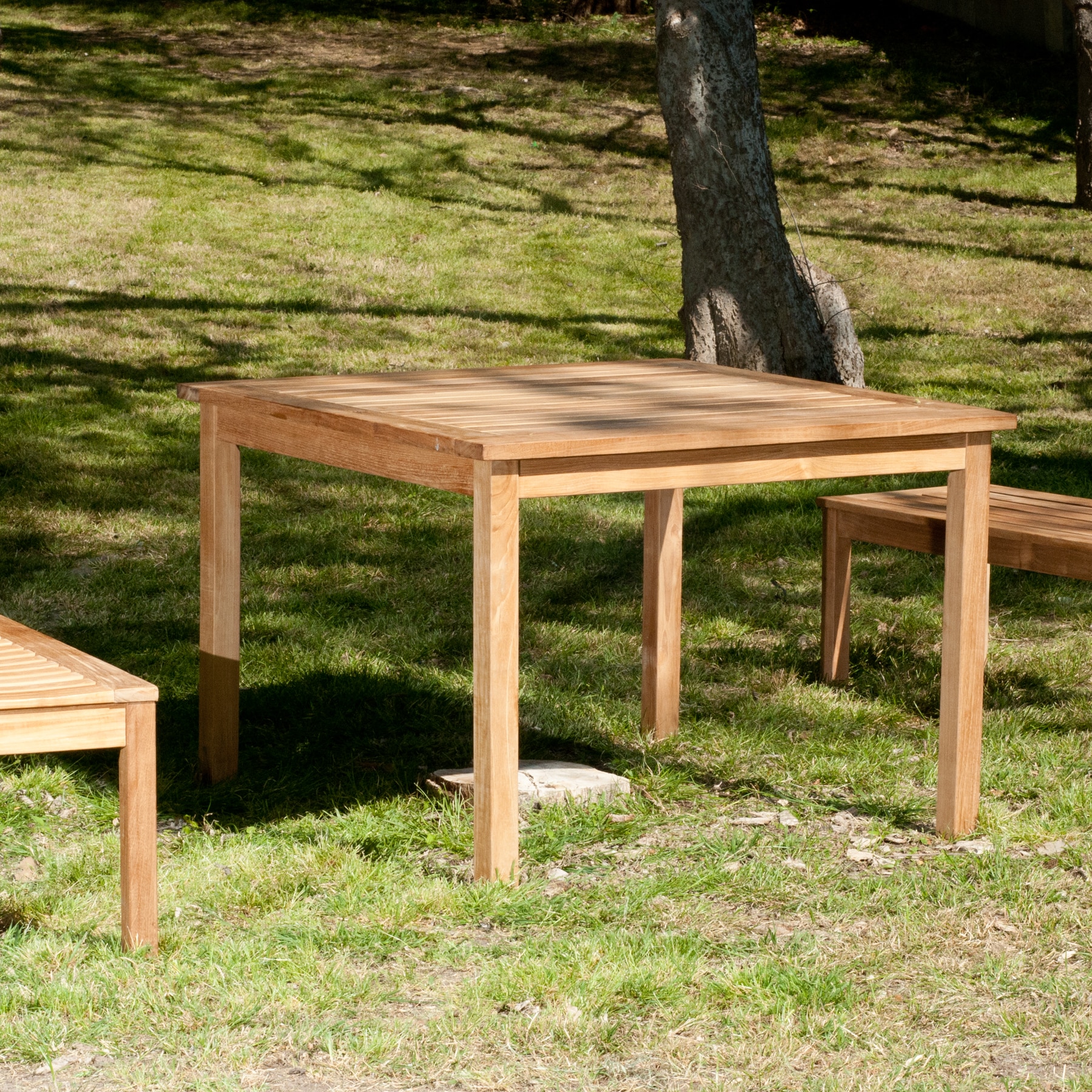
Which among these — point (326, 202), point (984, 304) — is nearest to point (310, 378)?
point (984, 304)

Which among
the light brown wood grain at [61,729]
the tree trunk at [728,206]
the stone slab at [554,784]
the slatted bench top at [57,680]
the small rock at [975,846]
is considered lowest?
the small rock at [975,846]

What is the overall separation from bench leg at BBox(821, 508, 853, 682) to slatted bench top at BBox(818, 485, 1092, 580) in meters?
0.06

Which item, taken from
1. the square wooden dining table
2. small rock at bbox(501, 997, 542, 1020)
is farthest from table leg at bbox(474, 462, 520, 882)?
small rock at bbox(501, 997, 542, 1020)

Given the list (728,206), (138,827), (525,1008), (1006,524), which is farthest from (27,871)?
(728,206)

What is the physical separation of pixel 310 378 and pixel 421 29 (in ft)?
57.3

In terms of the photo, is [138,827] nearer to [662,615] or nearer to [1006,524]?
[662,615]

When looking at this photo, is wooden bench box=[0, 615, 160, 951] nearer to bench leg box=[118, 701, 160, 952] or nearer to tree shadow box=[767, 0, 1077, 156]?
bench leg box=[118, 701, 160, 952]

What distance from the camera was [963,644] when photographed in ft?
13.1

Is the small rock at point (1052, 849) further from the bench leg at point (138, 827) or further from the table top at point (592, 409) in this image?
the bench leg at point (138, 827)

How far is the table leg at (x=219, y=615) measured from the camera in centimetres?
434

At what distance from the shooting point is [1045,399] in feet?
32.0

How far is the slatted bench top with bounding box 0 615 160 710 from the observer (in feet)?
9.89

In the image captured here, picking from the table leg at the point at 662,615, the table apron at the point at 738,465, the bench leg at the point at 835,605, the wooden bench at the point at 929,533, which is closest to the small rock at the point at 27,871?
the table apron at the point at 738,465

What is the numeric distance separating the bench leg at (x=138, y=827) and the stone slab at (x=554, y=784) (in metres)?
1.04
